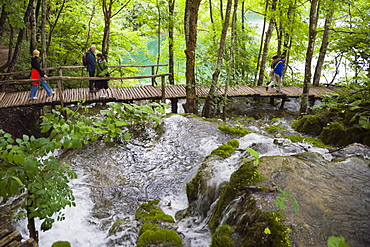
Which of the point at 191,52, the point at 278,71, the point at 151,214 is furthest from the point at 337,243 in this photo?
the point at 278,71

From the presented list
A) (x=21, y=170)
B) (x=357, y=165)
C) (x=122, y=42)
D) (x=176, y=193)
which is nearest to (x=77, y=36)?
(x=122, y=42)

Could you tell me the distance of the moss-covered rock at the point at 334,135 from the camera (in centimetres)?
621

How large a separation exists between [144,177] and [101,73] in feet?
18.1

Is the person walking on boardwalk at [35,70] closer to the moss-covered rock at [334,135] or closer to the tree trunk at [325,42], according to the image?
the moss-covered rock at [334,135]

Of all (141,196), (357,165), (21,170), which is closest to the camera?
(21,170)

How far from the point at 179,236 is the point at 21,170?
2.22 m

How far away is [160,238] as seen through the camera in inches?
138

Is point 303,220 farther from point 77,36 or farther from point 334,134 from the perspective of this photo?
point 77,36

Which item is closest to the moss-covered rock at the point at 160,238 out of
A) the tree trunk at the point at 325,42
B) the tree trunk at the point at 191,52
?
the tree trunk at the point at 191,52

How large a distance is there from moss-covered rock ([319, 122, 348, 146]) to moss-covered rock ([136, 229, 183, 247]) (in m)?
4.85

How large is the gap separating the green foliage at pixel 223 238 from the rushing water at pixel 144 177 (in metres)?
0.38

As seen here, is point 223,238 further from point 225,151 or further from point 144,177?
point 144,177

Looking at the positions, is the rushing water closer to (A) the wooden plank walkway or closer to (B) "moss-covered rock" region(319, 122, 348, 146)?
(B) "moss-covered rock" region(319, 122, 348, 146)

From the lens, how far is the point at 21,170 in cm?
263
